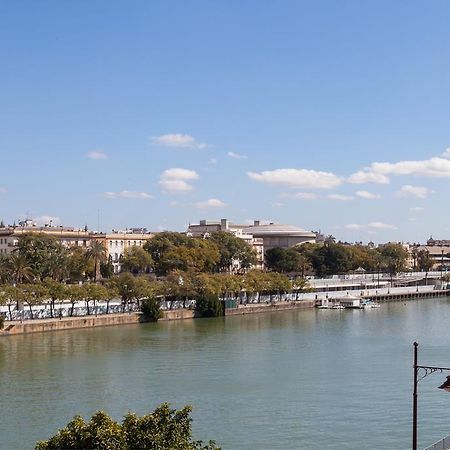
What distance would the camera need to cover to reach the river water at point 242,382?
22.1m

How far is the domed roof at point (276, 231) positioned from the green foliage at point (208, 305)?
65234 mm

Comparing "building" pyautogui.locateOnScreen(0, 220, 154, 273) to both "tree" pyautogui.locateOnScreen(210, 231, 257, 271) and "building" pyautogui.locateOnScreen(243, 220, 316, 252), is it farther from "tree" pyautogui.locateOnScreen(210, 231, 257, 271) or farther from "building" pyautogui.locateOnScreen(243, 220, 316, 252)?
"building" pyautogui.locateOnScreen(243, 220, 316, 252)

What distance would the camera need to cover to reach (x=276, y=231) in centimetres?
12462

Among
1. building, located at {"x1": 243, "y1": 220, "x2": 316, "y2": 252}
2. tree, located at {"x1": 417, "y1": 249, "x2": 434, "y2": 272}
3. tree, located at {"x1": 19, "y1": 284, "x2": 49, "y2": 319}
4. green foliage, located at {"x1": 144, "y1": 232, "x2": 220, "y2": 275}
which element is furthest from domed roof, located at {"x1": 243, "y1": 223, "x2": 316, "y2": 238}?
tree, located at {"x1": 19, "y1": 284, "x2": 49, "y2": 319}

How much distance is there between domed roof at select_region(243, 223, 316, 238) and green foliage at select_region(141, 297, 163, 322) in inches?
2788

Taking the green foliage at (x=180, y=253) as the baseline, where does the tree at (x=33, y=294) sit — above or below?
below

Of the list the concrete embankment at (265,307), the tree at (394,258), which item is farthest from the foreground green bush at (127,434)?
the tree at (394,258)

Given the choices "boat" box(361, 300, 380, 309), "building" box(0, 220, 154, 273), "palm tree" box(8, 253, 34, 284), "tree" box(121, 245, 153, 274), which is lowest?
"boat" box(361, 300, 380, 309)

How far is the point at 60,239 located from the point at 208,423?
61.0 metres

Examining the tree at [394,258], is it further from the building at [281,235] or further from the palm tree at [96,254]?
the palm tree at [96,254]

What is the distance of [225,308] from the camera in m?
Result: 60.1

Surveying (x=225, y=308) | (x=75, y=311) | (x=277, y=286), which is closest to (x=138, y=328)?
(x=75, y=311)

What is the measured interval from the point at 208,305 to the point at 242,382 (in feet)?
95.0

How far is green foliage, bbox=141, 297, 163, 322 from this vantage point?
53.0 metres
